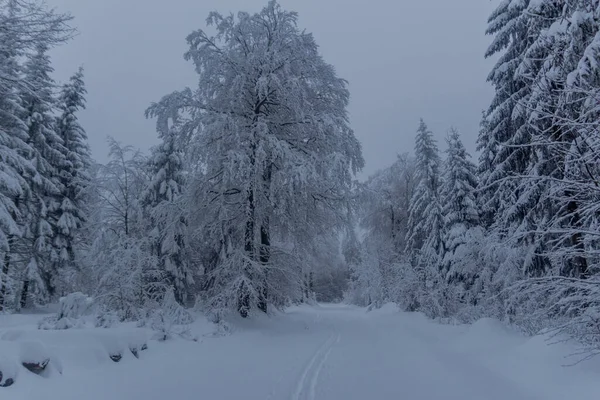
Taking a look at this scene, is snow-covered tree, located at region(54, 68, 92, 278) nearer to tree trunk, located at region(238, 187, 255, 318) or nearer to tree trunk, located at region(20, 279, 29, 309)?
tree trunk, located at region(20, 279, 29, 309)

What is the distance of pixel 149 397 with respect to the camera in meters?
5.62

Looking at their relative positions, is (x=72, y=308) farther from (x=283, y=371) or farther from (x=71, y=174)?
(x=71, y=174)

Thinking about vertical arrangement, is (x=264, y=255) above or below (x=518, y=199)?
below

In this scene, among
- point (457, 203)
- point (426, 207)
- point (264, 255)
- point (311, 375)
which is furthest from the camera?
point (426, 207)

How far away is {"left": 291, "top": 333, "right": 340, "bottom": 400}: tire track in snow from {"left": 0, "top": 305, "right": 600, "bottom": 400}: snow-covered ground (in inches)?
0.7

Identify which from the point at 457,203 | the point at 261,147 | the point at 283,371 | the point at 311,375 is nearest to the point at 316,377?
the point at 311,375

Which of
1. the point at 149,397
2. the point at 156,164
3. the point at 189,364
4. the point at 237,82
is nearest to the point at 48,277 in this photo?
the point at 156,164

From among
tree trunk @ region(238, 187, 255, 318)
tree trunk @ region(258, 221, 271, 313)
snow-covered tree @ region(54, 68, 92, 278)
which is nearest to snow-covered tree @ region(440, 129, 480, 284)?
tree trunk @ region(258, 221, 271, 313)

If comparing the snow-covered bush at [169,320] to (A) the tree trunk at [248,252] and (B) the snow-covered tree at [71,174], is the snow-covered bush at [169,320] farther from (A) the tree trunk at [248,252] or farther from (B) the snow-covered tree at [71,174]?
(B) the snow-covered tree at [71,174]

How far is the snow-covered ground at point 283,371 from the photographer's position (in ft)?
18.5

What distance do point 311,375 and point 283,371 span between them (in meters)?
0.55

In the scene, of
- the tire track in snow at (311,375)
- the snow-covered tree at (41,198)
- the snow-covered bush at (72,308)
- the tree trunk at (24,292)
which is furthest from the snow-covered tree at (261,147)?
the tree trunk at (24,292)

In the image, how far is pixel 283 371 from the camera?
24.5 ft

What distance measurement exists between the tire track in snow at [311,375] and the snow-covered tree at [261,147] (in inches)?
122
